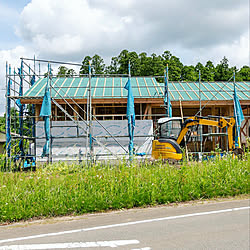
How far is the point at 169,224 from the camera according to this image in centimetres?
502

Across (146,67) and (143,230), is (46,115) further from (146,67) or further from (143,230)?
(146,67)

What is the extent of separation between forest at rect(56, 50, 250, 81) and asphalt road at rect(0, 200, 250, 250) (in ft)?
110

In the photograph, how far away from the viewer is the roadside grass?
5750 millimetres

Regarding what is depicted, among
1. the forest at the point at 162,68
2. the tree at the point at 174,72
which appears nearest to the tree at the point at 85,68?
the forest at the point at 162,68

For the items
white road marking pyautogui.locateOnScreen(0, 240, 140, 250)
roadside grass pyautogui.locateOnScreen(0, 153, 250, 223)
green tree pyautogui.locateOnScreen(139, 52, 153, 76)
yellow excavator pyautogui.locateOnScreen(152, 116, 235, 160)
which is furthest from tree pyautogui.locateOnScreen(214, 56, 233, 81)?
white road marking pyautogui.locateOnScreen(0, 240, 140, 250)

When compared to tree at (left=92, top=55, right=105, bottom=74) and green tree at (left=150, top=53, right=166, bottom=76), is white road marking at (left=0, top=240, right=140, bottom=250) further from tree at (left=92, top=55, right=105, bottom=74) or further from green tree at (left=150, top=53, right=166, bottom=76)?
tree at (left=92, top=55, right=105, bottom=74)

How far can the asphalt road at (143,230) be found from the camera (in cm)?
418

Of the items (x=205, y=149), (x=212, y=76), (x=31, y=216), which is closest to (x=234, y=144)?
(x=205, y=149)

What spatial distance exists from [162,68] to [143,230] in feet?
118

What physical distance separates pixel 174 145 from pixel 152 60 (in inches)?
1272

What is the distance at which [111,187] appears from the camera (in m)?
6.25

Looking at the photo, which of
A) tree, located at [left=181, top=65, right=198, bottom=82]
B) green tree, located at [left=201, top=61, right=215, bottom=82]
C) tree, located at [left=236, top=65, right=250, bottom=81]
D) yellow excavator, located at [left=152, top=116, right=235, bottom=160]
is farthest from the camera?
tree, located at [left=236, top=65, right=250, bottom=81]

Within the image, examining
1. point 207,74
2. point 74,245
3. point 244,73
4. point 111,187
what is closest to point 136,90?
point 111,187

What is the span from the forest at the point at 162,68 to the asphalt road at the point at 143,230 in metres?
33.5
